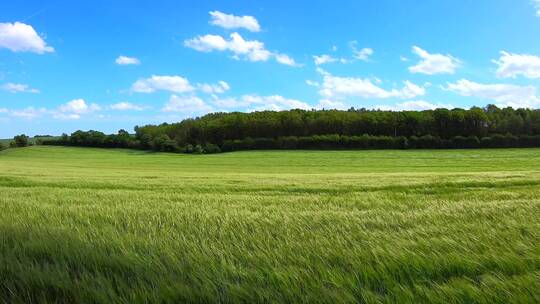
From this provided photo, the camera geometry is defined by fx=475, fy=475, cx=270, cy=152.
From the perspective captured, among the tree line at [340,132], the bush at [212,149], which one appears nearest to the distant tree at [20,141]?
the tree line at [340,132]

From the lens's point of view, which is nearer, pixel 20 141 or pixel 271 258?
pixel 271 258

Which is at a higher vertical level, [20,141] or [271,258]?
[20,141]

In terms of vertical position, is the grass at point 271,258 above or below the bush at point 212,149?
above

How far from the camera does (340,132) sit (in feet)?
370

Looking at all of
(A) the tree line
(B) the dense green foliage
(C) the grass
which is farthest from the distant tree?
(C) the grass

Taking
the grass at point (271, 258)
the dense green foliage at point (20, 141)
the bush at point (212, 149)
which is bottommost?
the bush at point (212, 149)

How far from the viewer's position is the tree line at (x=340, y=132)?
311 ft

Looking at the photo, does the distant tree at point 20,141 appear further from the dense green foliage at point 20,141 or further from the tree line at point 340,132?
the tree line at point 340,132

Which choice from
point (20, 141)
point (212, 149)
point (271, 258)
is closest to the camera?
point (271, 258)

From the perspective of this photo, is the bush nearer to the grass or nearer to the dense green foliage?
the dense green foliage

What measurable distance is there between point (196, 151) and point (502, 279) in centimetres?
10434

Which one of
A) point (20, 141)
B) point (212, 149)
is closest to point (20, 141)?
point (20, 141)

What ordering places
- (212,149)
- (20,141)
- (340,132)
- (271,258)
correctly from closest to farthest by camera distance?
(271,258) → (212,149) → (340,132) → (20,141)

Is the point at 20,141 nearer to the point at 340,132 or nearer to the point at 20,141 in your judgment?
the point at 20,141
